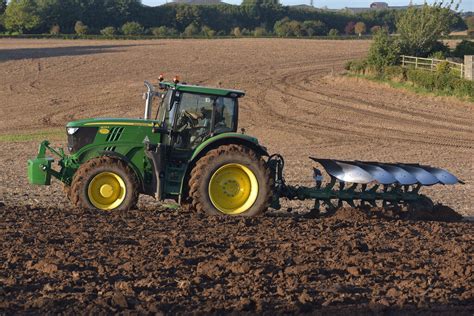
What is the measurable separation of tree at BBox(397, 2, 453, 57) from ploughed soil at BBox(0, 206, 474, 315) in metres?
35.0

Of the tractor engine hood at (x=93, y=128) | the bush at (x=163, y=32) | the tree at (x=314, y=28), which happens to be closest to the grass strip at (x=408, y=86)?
the tractor engine hood at (x=93, y=128)

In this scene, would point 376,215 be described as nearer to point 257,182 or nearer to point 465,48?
point 257,182

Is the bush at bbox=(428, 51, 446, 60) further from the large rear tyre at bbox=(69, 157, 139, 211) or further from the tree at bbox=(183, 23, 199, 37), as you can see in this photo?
the tree at bbox=(183, 23, 199, 37)

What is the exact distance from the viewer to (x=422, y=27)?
46.9 m

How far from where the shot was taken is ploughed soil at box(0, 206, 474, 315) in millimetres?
8148

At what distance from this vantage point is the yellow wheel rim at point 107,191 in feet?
42.8

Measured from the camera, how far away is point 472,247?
11117 millimetres

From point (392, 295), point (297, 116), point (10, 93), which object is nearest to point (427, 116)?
point (297, 116)

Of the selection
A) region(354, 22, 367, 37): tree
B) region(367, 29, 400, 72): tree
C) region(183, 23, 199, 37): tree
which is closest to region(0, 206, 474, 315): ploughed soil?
region(367, 29, 400, 72): tree

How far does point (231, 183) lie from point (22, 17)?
80.5m

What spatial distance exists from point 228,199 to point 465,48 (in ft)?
125

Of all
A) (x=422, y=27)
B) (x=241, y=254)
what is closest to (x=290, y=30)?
(x=422, y=27)

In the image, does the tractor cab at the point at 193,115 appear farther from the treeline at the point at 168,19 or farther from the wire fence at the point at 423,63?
the treeline at the point at 168,19

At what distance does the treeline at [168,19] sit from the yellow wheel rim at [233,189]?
68.8m
